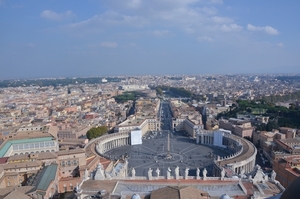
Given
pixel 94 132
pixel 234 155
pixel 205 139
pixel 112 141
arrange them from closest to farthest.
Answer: pixel 234 155 < pixel 112 141 < pixel 205 139 < pixel 94 132

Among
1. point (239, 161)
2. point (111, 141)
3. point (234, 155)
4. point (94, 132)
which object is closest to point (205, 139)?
point (234, 155)

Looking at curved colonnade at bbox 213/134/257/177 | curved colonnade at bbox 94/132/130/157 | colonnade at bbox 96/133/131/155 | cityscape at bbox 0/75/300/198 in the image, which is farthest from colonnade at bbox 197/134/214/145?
curved colonnade at bbox 94/132/130/157

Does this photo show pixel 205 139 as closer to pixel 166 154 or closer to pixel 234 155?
pixel 166 154

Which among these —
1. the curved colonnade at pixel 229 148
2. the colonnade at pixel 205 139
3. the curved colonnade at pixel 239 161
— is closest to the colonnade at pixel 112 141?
the curved colonnade at pixel 229 148

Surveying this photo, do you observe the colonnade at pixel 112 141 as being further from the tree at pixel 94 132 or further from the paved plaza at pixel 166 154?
the tree at pixel 94 132

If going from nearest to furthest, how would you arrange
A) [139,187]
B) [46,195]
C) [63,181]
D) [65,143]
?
[139,187]
[46,195]
[63,181]
[65,143]

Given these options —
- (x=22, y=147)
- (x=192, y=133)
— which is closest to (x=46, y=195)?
(x=22, y=147)

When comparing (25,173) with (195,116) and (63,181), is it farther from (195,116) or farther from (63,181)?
(195,116)

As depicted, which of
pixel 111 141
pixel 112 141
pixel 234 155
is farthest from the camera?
pixel 112 141
